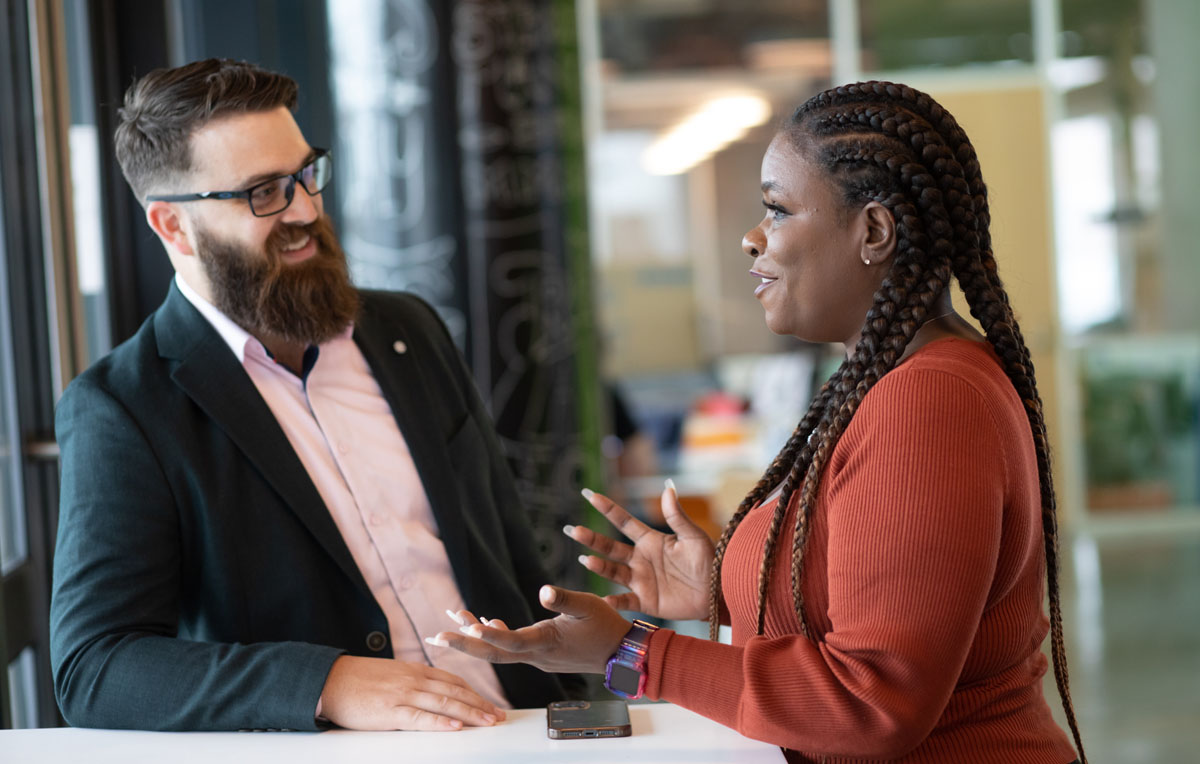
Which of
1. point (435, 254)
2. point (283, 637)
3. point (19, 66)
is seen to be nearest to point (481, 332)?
point (435, 254)

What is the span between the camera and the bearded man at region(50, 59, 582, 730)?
1.66m

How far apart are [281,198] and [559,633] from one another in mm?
1062

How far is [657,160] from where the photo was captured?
791cm

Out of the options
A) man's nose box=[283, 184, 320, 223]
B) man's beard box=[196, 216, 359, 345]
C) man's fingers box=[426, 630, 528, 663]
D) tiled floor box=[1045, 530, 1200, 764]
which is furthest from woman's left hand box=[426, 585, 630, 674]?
tiled floor box=[1045, 530, 1200, 764]

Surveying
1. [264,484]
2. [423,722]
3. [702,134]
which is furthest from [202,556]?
[702,134]

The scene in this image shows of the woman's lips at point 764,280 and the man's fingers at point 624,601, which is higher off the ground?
the woman's lips at point 764,280

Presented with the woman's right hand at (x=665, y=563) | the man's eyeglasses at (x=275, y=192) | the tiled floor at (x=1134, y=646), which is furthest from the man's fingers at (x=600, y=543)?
the tiled floor at (x=1134, y=646)

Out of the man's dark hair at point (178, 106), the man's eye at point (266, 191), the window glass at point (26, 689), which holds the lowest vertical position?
the window glass at point (26, 689)

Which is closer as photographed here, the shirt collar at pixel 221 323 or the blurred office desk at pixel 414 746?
the blurred office desk at pixel 414 746

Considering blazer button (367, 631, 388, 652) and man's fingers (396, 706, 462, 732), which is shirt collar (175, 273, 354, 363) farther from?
man's fingers (396, 706, 462, 732)

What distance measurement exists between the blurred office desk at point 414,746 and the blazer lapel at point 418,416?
531 mm

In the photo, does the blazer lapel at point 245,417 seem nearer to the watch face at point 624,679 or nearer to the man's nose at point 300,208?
the man's nose at point 300,208

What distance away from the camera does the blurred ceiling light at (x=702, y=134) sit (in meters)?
7.90

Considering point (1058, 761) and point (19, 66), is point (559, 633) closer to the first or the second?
point (1058, 761)
